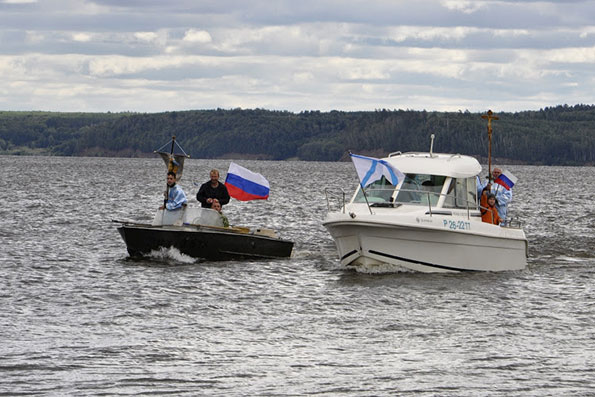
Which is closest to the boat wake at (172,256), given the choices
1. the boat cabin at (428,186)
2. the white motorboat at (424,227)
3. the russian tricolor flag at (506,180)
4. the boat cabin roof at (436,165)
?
the white motorboat at (424,227)

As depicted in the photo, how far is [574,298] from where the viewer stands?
850 inches

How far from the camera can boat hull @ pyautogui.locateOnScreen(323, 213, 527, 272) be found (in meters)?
22.8

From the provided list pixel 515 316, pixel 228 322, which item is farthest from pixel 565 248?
pixel 228 322

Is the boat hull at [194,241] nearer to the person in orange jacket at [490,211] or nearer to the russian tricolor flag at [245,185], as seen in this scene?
the russian tricolor flag at [245,185]

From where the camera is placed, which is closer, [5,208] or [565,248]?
[565,248]

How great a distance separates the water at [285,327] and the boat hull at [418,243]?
1.28 ft

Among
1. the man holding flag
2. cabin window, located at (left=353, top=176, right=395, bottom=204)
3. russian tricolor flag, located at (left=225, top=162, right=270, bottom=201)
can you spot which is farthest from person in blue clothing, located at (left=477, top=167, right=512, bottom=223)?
russian tricolor flag, located at (left=225, top=162, right=270, bottom=201)

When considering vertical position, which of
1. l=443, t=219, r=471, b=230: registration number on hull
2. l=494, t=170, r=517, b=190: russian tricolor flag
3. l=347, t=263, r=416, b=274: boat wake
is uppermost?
l=494, t=170, r=517, b=190: russian tricolor flag

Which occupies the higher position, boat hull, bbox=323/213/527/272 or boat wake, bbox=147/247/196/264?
boat hull, bbox=323/213/527/272

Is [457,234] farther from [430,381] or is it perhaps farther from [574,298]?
[430,381]

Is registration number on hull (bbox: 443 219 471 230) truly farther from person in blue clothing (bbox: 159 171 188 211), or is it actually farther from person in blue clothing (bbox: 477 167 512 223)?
person in blue clothing (bbox: 159 171 188 211)

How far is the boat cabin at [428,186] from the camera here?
24.3 metres

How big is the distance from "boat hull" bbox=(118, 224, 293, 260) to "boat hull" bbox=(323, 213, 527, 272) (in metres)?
3.35

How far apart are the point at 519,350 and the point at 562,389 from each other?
249cm
